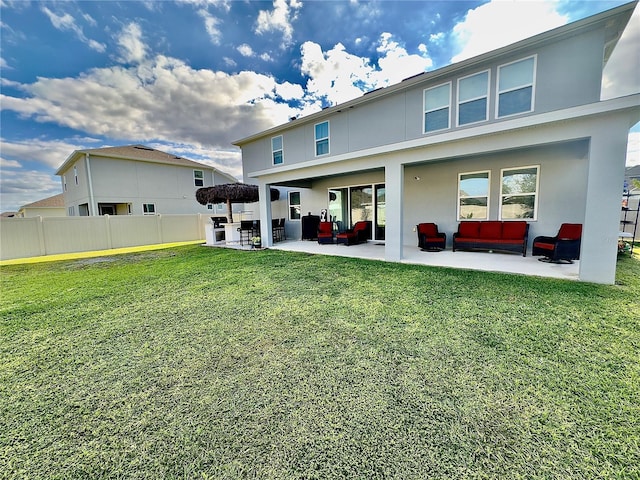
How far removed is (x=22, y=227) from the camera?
9.86m

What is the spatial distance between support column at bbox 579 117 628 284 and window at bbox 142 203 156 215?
70.6ft

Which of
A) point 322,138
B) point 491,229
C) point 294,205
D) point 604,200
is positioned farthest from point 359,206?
point 604,200

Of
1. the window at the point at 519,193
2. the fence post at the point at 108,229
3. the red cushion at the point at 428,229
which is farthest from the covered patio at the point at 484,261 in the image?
the fence post at the point at 108,229

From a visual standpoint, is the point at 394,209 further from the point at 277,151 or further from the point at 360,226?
the point at 277,151

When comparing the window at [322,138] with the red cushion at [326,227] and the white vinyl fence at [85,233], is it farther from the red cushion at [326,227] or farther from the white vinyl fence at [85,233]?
the white vinyl fence at [85,233]

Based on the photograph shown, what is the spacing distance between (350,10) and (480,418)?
1176 cm

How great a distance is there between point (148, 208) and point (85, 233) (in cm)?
690

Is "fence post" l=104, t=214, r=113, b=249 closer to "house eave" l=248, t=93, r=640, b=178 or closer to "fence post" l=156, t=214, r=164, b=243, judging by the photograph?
"fence post" l=156, t=214, r=164, b=243

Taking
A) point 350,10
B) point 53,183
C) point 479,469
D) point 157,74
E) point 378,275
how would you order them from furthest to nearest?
point 53,183
point 157,74
point 350,10
point 378,275
point 479,469

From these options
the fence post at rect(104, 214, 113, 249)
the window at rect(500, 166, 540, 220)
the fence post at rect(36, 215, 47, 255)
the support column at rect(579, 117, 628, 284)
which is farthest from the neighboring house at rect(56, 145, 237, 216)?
the support column at rect(579, 117, 628, 284)

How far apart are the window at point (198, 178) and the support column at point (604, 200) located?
2149 centimetres

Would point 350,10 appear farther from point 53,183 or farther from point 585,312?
point 53,183

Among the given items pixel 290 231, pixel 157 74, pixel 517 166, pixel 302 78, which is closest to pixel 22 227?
pixel 157 74

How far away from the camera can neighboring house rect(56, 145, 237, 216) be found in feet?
52.0
